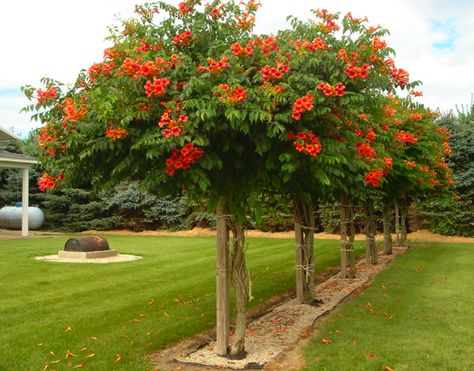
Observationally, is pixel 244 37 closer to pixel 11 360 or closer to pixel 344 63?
pixel 344 63

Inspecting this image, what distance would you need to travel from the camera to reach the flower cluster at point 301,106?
13.8ft

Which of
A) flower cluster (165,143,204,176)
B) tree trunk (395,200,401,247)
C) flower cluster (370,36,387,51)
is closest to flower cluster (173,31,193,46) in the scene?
flower cluster (165,143,204,176)

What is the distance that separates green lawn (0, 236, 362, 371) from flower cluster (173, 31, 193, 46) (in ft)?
10.5

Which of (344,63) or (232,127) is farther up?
(344,63)

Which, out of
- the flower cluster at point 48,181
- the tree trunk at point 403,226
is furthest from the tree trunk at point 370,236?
the flower cluster at point 48,181

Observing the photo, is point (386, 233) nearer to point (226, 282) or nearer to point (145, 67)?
point (226, 282)

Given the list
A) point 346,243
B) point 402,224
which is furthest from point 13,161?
point 346,243

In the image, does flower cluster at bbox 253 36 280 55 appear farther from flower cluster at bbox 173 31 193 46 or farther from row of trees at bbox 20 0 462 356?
flower cluster at bbox 173 31 193 46

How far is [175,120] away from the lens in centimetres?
432

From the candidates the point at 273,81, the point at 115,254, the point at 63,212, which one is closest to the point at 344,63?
the point at 273,81

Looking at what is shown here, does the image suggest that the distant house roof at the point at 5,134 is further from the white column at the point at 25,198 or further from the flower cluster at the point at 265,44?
the flower cluster at the point at 265,44

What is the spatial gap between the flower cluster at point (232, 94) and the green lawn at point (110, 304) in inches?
107

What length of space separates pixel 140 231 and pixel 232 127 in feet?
71.3

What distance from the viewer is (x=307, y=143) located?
14.6ft
